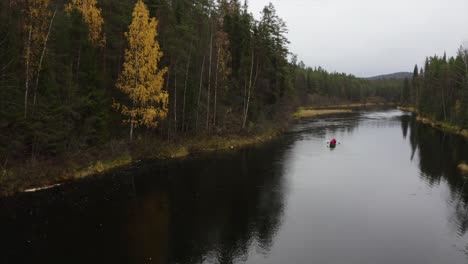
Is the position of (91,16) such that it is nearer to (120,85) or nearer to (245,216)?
(120,85)

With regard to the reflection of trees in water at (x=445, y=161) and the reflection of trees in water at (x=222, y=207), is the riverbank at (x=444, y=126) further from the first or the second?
the reflection of trees in water at (x=222, y=207)

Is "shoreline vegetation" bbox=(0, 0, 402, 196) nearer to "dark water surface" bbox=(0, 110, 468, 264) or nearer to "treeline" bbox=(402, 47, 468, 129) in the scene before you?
"dark water surface" bbox=(0, 110, 468, 264)

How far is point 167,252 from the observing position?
58.4 feet

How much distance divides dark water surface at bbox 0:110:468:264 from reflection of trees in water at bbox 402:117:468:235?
26 centimetres

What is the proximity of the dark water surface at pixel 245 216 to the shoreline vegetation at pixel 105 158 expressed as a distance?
1.51m

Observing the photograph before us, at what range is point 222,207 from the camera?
2484 cm

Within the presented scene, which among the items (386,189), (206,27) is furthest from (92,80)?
(386,189)

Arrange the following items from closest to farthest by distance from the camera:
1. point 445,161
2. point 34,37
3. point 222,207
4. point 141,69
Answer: point 222,207, point 34,37, point 141,69, point 445,161

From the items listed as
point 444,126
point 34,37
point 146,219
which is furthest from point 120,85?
point 444,126

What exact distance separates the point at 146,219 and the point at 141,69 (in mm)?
18563

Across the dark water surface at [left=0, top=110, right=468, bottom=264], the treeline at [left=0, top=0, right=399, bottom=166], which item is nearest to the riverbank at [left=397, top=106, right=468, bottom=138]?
the dark water surface at [left=0, top=110, right=468, bottom=264]

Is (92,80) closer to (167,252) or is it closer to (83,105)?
(83,105)

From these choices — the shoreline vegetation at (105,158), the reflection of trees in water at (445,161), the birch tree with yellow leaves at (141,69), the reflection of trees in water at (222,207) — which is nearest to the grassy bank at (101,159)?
the shoreline vegetation at (105,158)

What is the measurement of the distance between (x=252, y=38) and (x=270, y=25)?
5.84 metres
